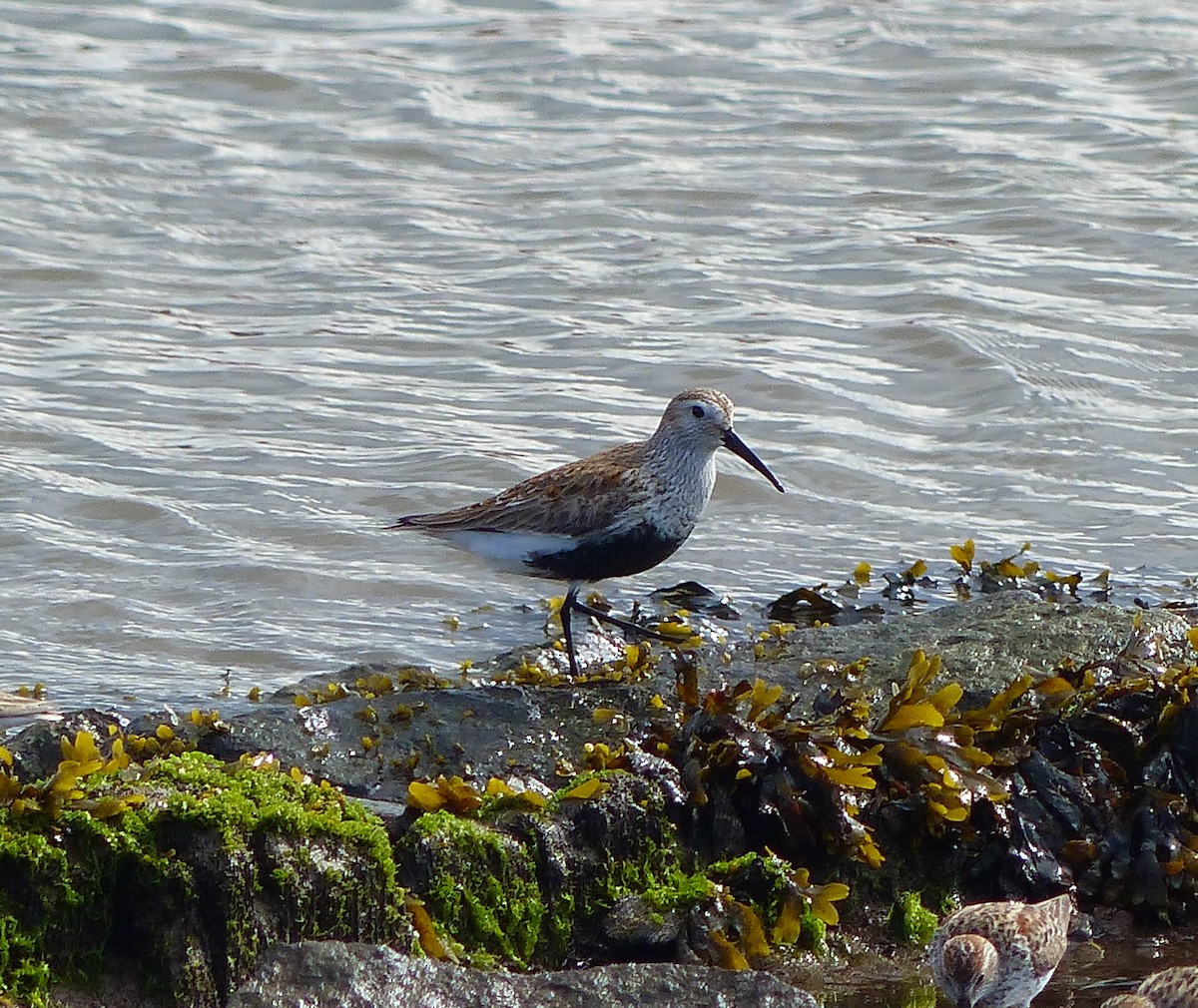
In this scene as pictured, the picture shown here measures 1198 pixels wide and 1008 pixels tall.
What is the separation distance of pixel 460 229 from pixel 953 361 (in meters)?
3.37

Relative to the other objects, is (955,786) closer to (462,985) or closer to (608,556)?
(462,985)

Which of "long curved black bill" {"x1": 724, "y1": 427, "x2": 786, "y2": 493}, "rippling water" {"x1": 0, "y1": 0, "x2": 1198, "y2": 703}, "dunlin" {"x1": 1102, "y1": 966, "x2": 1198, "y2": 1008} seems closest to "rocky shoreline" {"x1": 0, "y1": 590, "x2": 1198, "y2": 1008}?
"dunlin" {"x1": 1102, "y1": 966, "x2": 1198, "y2": 1008}

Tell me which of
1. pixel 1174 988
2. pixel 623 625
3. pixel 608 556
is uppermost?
pixel 608 556

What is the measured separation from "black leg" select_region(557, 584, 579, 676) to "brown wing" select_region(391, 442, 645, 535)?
327 millimetres

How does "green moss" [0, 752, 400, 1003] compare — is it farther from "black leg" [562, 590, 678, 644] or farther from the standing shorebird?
"black leg" [562, 590, 678, 644]

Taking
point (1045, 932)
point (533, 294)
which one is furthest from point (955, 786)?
point (533, 294)

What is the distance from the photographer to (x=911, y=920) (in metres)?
4.69

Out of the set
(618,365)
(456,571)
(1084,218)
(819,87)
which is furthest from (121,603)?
(819,87)

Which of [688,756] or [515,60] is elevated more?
[515,60]

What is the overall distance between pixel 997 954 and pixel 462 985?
1.19 metres

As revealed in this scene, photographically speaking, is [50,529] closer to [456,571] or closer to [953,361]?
[456,571]

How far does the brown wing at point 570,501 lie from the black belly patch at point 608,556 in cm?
7

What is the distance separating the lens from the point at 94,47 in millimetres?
14008

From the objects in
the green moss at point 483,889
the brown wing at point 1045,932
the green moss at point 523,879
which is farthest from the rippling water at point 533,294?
the brown wing at point 1045,932
